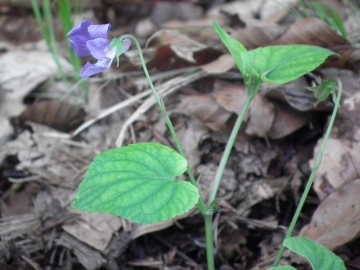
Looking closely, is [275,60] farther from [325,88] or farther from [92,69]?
[92,69]

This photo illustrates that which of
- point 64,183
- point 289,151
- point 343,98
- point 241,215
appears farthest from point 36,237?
point 343,98

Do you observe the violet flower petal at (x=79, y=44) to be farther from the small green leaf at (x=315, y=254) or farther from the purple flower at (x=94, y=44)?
the small green leaf at (x=315, y=254)

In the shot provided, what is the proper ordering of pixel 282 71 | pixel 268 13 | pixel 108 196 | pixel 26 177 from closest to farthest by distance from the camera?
pixel 108 196
pixel 282 71
pixel 26 177
pixel 268 13

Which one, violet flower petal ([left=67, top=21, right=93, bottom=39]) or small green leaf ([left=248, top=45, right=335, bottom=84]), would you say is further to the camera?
small green leaf ([left=248, top=45, right=335, bottom=84])

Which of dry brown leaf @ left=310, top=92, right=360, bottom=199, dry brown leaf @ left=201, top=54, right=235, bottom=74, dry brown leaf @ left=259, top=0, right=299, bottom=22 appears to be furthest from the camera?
dry brown leaf @ left=259, top=0, right=299, bottom=22

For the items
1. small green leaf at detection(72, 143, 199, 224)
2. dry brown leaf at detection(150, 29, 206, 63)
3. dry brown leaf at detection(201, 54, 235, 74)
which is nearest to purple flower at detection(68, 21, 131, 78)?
small green leaf at detection(72, 143, 199, 224)

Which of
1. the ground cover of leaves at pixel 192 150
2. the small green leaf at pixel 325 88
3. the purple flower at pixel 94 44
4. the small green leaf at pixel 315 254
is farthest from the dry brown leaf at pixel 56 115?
the small green leaf at pixel 315 254

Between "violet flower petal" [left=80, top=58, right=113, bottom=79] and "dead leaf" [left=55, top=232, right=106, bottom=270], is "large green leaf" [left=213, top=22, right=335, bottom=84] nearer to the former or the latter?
"violet flower petal" [left=80, top=58, right=113, bottom=79]

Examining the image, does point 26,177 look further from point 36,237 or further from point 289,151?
point 289,151
